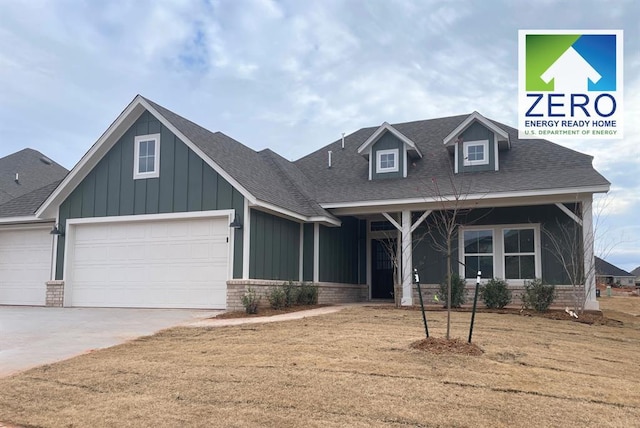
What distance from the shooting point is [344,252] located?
17.6m

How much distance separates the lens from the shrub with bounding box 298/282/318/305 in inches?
564

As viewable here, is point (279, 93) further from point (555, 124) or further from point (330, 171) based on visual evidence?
Result: point (555, 124)

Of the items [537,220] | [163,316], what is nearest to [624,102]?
[537,220]

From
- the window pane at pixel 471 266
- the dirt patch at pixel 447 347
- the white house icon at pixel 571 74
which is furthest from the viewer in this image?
the window pane at pixel 471 266

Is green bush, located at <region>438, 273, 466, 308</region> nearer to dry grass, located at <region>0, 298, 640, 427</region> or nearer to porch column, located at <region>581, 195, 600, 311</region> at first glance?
porch column, located at <region>581, 195, 600, 311</region>

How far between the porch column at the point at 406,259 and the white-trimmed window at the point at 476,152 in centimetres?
298

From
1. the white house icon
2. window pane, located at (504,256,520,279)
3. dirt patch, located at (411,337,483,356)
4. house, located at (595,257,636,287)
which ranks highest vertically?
the white house icon

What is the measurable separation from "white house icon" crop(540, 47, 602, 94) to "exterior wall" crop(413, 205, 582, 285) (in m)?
3.24

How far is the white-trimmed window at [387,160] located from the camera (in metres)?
17.6

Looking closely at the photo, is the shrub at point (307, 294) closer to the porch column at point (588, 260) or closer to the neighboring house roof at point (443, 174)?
the neighboring house roof at point (443, 174)

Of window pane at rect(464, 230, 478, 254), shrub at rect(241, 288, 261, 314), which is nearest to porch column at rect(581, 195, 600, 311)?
window pane at rect(464, 230, 478, 254)

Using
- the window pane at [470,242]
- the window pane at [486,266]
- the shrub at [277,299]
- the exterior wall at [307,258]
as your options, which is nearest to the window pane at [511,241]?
the window pane at [486,266]

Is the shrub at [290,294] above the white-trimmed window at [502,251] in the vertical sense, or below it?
below

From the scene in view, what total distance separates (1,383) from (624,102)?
602 inches
